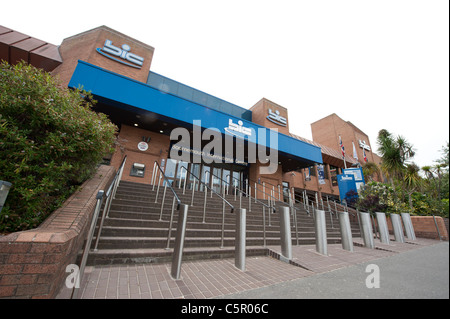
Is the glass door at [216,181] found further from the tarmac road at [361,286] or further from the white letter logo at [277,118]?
the tarmac road at [361,286]

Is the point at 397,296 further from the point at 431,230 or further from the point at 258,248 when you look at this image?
the point at 431,230

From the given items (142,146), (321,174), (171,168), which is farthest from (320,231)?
(321,174)

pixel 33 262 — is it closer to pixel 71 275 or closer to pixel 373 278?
pixel 71 275

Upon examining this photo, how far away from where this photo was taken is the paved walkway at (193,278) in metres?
2.22

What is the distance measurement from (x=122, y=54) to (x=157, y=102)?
4956 mm

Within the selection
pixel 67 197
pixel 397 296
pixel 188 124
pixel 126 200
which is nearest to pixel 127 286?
pixel 67 197

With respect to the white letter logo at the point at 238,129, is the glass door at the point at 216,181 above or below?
below

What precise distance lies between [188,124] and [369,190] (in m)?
12.1

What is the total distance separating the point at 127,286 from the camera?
2350 millimetres

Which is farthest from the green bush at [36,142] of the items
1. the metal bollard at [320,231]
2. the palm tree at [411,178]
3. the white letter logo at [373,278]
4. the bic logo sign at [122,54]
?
the palm tree at [411,178]

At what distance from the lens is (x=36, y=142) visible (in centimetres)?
282

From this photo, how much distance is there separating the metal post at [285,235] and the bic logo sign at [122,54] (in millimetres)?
10840

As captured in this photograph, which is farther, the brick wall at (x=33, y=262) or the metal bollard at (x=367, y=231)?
the metal bollard at (x=367, y=231)

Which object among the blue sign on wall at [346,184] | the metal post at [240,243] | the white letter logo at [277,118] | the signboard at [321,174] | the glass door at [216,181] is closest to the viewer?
the metal post at [240,243]
